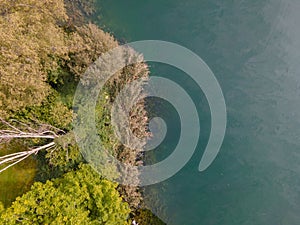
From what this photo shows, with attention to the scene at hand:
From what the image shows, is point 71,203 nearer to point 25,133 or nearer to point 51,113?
point 25,133

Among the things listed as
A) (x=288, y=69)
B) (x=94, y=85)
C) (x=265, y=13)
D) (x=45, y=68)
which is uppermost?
(x=45, y=68)

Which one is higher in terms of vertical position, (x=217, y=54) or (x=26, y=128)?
(x=26, y=128)

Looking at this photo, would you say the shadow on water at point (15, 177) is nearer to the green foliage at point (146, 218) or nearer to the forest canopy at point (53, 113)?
the forest canopy at point (53, 113)

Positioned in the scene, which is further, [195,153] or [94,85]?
[195,153]

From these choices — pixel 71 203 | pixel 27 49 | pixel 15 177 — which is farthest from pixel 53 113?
pixel 71 203

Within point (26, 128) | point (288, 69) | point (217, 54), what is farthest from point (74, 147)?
point (288, 69)

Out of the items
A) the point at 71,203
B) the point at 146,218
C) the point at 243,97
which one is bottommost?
the point at 146,218

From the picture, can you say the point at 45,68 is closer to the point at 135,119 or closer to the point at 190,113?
the point at 135,119
